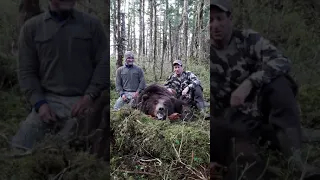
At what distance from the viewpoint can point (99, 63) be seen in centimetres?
304

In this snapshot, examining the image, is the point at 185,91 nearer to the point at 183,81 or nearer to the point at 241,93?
the point at 183,81

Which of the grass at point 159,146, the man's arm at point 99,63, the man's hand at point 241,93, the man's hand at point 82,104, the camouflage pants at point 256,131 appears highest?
the man's arm at point 99,63

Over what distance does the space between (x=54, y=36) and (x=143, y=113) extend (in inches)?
59.5

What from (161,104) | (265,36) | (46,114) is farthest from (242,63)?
(46,114)

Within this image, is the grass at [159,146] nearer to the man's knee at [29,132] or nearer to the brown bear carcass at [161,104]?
the brown bear carcass at [161,104]

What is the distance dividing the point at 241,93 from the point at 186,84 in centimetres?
102

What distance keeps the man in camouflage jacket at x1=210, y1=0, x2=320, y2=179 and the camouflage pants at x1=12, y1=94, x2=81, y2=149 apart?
1.12 metres

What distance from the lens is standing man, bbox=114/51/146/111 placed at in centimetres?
411

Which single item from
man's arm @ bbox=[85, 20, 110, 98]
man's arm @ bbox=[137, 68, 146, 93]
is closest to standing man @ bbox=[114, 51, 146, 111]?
man's arm @ bbox=[137, 68, 146, 93]

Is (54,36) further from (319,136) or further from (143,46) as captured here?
(319,136)

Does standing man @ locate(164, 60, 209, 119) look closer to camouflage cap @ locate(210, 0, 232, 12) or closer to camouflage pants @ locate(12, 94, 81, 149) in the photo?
camouflage cap @ locate(210, 0, 232, 12)

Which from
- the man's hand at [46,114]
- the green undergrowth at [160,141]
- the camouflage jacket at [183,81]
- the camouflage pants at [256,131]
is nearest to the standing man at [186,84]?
the camouflage jacket at [183,81]

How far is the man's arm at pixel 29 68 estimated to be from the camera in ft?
9.94

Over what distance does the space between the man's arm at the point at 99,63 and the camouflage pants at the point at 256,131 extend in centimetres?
91
